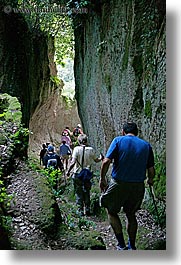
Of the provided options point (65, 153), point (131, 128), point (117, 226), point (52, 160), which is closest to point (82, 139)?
point (65, 153)

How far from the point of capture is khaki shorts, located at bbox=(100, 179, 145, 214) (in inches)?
102

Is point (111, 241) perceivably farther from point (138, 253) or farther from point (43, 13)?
point (43, 13)

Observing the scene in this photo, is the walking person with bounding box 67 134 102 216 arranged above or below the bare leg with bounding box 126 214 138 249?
above

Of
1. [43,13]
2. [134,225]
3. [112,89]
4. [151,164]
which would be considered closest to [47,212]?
[134,225]

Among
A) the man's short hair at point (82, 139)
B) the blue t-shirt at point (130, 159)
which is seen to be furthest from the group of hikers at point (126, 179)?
the man's short hair at point (82, 139)

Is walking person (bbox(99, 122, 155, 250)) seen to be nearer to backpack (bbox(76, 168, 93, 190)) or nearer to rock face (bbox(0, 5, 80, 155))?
backpack (bbox(76, 168, 93, 190))

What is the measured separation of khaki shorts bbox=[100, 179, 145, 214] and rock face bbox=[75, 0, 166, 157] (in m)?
0.27

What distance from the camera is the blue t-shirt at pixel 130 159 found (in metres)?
2.59

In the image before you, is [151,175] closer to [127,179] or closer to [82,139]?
[127,179]

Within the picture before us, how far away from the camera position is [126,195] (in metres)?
2.60

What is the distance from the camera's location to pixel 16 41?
4.00 meters

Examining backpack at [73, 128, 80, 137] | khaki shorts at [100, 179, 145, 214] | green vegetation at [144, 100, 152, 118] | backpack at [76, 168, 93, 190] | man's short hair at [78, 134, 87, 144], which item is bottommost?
khaki shorts at [100, 179, 145, 214]

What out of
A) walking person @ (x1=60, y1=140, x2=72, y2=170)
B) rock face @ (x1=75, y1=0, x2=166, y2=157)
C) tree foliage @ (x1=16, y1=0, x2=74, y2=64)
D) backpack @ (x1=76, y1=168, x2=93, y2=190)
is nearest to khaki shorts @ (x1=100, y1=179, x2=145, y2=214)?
backpack @ (x1=76, y1=168, x2=93, y2=190)

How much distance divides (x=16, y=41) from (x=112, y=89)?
136cm
